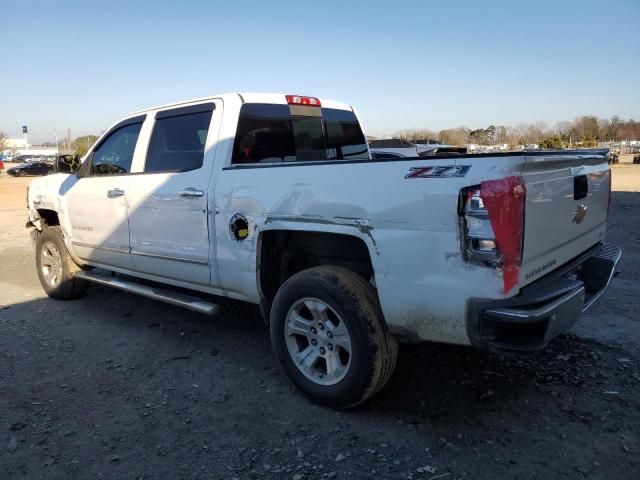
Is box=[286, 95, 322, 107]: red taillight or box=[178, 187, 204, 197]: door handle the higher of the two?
box=[286, 95, 322, 107]: red taillight

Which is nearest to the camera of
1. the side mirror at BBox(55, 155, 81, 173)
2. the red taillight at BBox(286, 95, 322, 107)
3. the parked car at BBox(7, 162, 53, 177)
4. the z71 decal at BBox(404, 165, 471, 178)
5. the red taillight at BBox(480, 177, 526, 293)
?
the red taillight at BBox(480, 177, 526, 293)

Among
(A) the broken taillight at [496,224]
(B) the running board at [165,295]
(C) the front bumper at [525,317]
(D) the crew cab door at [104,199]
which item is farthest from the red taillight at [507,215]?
(D) the crew cab door at [104,199]

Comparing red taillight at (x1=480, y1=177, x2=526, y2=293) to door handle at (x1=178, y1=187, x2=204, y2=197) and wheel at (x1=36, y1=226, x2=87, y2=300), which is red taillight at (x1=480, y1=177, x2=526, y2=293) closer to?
door handle at (x1=178, y1=187, x2=204, y2=197)

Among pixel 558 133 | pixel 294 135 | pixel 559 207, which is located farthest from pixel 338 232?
pixel 558 133

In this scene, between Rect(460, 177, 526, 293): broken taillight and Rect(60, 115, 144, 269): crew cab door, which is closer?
Rect(460, 177, 526, 293): broken taillight

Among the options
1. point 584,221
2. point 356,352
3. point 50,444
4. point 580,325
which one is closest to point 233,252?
point 356,352

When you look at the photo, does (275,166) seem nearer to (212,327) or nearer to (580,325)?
(212,327)

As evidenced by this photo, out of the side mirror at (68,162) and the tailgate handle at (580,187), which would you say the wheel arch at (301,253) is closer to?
the tailgate handle at (580,187)

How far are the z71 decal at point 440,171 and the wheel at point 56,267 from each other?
4395mm

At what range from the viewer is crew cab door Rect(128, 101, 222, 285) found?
3.89m

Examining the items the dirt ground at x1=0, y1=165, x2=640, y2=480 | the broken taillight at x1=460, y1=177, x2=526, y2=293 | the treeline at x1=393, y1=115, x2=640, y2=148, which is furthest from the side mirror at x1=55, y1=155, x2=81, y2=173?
the treeline at x1=393, y1=115, x2=640, y2=148

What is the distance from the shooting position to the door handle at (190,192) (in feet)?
12.5

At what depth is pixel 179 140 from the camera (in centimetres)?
433

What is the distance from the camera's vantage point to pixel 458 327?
8.60ft
